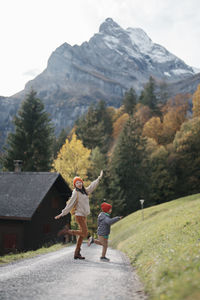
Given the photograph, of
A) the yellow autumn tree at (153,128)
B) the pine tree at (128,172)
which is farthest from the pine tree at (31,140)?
the yellow autumn tree at (153,128)

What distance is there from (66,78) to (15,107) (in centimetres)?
4833

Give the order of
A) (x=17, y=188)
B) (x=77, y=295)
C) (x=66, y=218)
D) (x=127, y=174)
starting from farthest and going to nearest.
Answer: (x=127, y=174), (x=66, y=218), (x=17, y=188), (x=77, y=295)

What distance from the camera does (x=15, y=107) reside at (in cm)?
16625

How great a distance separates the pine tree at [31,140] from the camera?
3322 centimetres

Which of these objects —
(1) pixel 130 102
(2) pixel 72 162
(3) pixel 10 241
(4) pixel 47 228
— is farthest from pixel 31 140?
(1) pixel 130 102

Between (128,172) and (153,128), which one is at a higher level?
(153,128)

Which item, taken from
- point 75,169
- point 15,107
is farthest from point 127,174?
point 15,107

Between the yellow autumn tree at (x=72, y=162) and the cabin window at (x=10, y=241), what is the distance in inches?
441

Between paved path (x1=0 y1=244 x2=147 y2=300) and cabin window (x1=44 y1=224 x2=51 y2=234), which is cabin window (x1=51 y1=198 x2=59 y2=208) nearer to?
cabin window (x1=44 y1=224 x2=51 y2=234)

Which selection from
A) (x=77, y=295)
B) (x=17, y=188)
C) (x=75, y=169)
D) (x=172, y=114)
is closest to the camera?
(x=77, y=295)

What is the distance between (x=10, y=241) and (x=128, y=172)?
1223 inches

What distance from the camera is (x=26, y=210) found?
18625 mm

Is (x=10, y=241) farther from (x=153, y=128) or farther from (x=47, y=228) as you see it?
(x=153, y=128)

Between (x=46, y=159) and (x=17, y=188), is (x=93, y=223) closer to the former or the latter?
(x=46, y=159)
